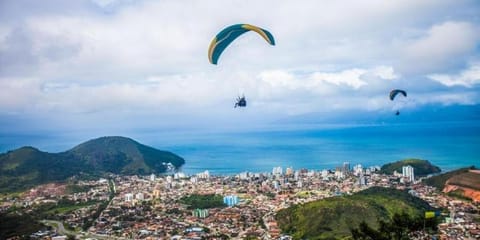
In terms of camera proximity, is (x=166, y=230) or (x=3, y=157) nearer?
(x=166, y=230)

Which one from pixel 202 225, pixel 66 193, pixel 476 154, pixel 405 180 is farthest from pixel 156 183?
pixel 476 154

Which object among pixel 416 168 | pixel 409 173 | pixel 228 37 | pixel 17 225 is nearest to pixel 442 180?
pixel 409 173

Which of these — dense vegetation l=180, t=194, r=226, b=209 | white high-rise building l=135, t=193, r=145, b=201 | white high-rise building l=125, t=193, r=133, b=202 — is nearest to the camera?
dense vegetation l=180, t=194, r=226, b=209

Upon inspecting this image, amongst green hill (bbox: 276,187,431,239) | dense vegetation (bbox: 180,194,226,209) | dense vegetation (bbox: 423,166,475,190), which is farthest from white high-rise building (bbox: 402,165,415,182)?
dense vegetation (bbox: 180,194,226,209)

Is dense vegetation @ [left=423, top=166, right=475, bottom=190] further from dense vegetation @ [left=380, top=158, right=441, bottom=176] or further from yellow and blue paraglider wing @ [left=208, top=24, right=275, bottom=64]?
yellow and blue paraglider wing @ [left=208, top=24, right=275, bottom=64]

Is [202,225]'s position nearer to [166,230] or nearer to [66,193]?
[166,230]

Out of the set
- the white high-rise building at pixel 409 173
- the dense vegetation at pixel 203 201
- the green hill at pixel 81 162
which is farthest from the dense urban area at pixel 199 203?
the green hill at pixel 81 162

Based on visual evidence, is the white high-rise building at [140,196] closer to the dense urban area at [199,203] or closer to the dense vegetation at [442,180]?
the dense urban area at [199,203]
